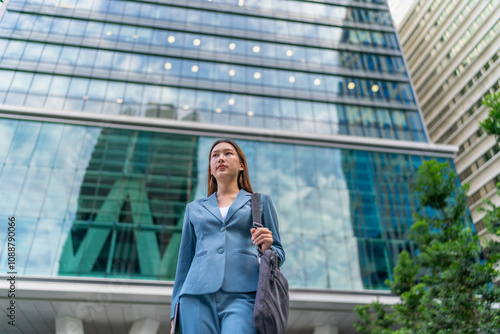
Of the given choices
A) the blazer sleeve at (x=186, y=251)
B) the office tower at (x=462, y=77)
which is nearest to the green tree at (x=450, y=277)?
the blazer sleeve at (x=186, y=251)

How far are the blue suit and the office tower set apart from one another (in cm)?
A: 3546

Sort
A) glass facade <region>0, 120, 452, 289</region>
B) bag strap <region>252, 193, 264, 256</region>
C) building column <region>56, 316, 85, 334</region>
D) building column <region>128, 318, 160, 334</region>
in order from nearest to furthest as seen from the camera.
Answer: bag strap <region>252, 193, 264, 256</region>
building column <region>56, 316, 85, 334</region>
building column <region>128, 318, 160, 334</region>
glass facade <region>0, 120, 452, 289</region>

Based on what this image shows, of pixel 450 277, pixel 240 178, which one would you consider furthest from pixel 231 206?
pixel 450 277

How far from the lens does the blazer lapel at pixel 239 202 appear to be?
2637mm

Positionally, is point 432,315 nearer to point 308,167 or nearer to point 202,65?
point 308,167

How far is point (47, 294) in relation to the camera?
15.8 m

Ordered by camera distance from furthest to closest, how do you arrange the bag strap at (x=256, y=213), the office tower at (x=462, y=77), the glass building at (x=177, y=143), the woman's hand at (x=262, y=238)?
the office tower at (x=462, y=77) → the glass building at (x=177, y=143) → the bag strap at (x=256, y=213) → the woman's hand at (x=262, y=238)

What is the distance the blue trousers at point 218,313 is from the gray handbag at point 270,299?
0.10 m

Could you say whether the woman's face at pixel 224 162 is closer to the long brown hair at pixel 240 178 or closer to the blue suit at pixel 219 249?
the long brown hair at pixel 240 178

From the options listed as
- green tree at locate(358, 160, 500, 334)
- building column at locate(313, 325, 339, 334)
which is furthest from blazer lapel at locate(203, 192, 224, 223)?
building column at locate(313, 325, 339, 334)

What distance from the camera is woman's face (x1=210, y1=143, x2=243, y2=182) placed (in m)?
2.91

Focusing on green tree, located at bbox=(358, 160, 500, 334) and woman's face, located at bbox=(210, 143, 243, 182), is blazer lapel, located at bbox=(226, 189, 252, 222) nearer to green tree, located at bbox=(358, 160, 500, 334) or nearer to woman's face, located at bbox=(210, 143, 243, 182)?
woman's face, located at bbox=(210, 143, 243, 182)

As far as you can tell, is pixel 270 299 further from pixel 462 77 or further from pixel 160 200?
pixel 462 77

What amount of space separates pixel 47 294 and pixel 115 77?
14821mm
